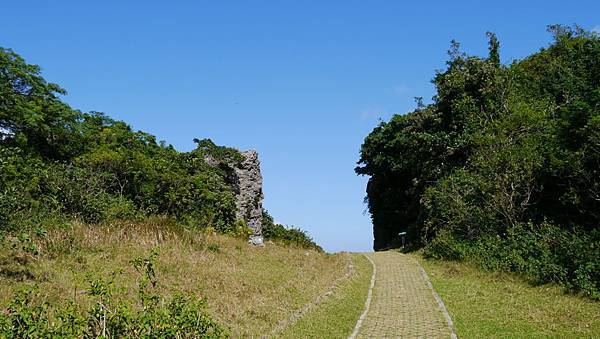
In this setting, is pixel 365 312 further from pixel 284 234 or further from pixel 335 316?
pixel 284 234

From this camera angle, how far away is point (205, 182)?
23578 mm

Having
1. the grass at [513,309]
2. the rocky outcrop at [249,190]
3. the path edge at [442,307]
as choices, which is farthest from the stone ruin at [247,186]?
the grass at [513,309]

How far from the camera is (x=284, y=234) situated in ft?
104

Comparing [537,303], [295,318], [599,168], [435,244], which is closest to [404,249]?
[435,244]

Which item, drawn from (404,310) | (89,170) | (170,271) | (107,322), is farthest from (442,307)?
(89,170)

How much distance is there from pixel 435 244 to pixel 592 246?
11.7 metres

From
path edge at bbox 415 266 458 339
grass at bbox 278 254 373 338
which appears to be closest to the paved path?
path edge at bbox 415 266 458 339

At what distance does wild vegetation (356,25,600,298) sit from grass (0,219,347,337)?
7.21 metres

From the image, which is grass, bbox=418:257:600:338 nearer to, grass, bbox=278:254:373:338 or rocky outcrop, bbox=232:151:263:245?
grass, bbox=278:254:373:338

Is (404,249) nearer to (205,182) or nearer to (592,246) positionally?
(205,182)

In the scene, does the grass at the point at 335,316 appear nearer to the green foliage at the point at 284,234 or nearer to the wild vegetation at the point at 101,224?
the wild vegetation at the point at 101,224

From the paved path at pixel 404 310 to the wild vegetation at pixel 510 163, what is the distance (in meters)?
3.41

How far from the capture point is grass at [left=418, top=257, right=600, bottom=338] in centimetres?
1039

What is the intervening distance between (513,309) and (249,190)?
16.6m
